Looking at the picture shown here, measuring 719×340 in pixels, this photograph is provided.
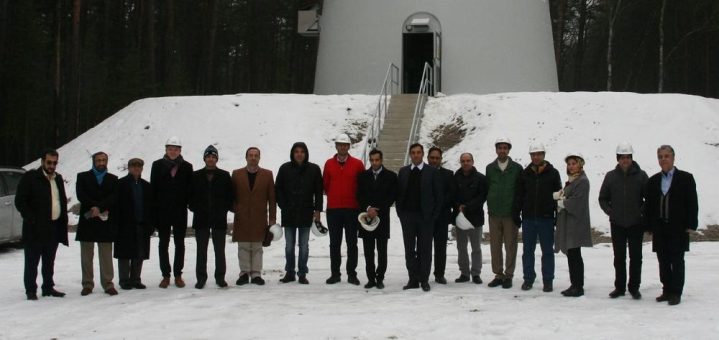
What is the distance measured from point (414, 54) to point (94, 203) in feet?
53.2

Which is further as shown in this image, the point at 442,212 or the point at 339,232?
the point at 339,232

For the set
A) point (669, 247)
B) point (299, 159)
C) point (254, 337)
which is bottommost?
point (254, 337)

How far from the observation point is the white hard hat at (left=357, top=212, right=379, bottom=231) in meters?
8.77

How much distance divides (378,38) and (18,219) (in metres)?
12.8

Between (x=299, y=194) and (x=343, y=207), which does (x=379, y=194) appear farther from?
(x=299, y=194)

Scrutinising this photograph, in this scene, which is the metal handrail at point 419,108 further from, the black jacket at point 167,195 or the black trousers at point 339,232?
the black jacket at point 167,195

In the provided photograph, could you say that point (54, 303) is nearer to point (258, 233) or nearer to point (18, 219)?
point (258, 233)

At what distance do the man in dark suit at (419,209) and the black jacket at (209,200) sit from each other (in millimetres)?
1970

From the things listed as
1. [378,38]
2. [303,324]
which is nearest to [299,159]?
[303,324]

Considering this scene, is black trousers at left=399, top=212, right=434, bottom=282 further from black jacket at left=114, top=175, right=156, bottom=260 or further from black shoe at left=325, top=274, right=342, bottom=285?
black jacket at left=114, top=175, right=156, bottom=260

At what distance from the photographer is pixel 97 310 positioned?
24.8ft

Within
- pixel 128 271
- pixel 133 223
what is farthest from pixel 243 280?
pixel 133 223

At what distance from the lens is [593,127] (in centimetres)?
1750

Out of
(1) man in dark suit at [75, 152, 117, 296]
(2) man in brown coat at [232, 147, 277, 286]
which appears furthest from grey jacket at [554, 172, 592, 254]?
(1) man in dark suit at [75, 152, 117, 296]
